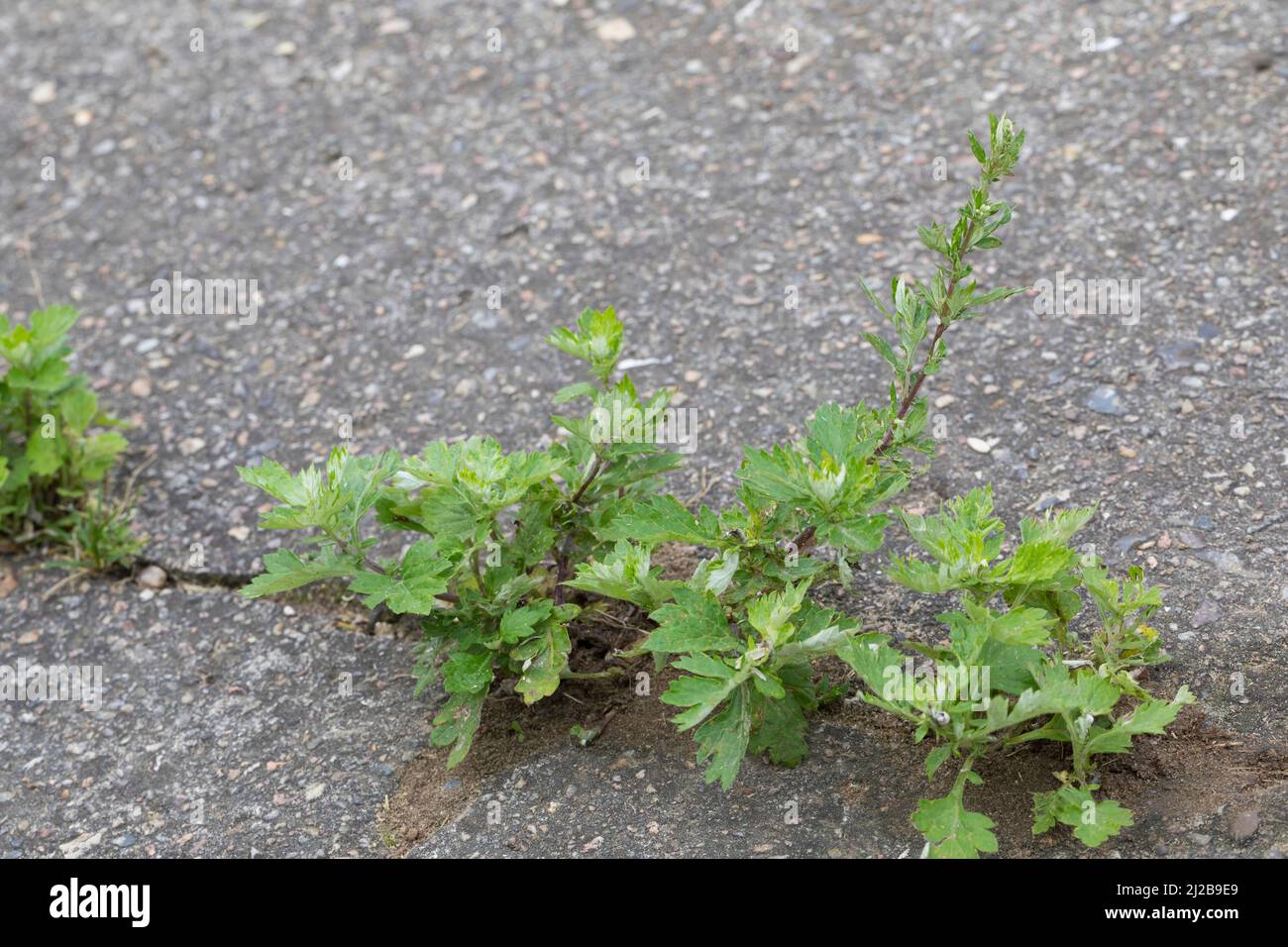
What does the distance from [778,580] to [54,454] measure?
1987mm

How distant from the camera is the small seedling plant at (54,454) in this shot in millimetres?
3184

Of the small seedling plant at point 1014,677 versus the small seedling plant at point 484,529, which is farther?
the small seedling plant at point 484,529

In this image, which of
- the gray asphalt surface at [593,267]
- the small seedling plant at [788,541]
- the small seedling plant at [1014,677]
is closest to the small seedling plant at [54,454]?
the gray asphalt surface at [593,267]

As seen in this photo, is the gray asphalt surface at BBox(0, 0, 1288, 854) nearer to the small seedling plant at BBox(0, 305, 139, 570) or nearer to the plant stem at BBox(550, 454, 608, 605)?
the small seedling plant at BBox(0, 305, 139, 570)

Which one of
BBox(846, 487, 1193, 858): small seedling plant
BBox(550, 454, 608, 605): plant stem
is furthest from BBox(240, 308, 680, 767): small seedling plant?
BBox(846, 487, 1193, 858): small seedling plant

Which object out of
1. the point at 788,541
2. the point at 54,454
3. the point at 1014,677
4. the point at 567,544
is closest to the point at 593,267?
the point at 567,544

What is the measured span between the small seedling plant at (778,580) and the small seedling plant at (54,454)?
3.28 ft

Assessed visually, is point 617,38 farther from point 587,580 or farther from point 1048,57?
point 587,580

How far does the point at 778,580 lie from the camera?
2295 mm

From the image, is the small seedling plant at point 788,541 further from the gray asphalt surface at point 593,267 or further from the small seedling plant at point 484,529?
the gray asphalt surface at point 593,267

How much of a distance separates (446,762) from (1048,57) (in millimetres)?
2922

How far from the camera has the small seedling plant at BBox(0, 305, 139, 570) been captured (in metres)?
3.18

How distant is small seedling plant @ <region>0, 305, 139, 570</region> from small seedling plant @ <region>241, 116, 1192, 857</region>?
39.4 inches

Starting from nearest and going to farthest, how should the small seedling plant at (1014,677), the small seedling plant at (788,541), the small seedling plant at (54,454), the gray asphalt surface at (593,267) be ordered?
the small seedling plant at (1014,677)
the small seedling plant at (788,541)
the gray asphalt surface at (593,267)
the small seedling plant at (54,454)
